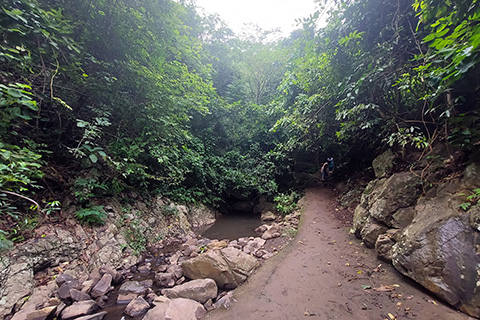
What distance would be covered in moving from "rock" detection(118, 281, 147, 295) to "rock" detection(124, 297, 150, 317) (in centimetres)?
46

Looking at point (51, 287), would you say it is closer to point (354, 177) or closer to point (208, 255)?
point (208, 255)

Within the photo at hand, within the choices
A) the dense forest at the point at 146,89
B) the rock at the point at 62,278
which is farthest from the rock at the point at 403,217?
the rock at the point at 62,278

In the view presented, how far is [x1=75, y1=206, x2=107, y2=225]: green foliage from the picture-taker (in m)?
4.44

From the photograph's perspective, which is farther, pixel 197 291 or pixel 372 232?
pixel 372 232

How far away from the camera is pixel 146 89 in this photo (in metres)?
5.43

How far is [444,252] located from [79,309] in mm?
5303

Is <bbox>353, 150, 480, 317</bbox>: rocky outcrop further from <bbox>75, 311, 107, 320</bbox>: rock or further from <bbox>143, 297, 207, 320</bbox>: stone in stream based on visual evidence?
<bbox>75, 311, 107, 320</bbox>: rock

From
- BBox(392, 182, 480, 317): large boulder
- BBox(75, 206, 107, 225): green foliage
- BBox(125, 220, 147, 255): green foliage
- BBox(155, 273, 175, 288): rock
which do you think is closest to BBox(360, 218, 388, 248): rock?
BBox(392, 182, 480, 317): large boulder

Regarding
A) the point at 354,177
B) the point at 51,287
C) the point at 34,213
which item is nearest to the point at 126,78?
the point at 34,213

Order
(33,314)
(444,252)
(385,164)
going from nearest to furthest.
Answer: (444,252)
(33,314)
(385,164)

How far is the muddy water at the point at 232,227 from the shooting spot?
7.32 meters

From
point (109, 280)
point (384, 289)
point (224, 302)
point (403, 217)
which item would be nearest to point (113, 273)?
point (109, 280)

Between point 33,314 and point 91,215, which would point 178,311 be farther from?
point 91,215

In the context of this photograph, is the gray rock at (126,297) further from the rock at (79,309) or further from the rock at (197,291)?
the rock at (197,291)
